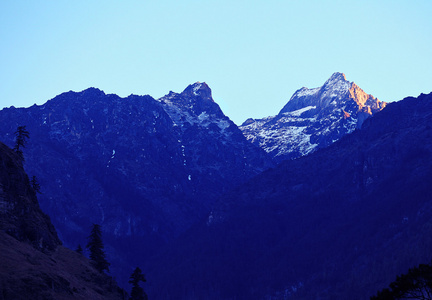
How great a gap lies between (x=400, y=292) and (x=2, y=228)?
271 ft

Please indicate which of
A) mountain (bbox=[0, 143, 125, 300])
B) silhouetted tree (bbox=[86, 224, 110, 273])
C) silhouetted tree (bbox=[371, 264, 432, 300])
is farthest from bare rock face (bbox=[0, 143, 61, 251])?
silhouetted tree (bbox=[371, 264, 432, 300])

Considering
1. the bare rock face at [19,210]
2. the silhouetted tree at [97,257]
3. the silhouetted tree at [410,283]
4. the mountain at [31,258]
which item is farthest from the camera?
the silhouetted tree at [97,257]

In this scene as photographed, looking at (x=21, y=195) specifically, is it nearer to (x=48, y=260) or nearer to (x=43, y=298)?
(x=48, y=260)

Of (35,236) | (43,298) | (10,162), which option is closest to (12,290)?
(43,298)

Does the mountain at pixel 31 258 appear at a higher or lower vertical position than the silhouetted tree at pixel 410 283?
higher

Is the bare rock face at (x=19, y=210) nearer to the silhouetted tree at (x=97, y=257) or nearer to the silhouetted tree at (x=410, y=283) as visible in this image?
the silhouetted tree at (x=97, y=257)

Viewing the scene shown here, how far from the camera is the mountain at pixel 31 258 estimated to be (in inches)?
4636

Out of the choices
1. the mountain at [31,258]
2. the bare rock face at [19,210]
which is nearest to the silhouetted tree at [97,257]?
the mountain at [31,258]

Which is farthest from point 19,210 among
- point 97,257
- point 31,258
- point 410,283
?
point 410,283

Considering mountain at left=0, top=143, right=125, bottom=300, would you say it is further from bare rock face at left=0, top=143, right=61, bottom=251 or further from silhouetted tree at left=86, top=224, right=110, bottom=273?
silhouetted tree at left=86, top=224, right=110, bottom=273

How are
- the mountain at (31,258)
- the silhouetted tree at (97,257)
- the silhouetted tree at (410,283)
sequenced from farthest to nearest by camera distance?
the silhouetted tree at (97,257), the mountain at (31,258), the silhouetted tree at (410,283)

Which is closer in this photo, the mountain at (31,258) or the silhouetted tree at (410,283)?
the silhouetted tree at (410,283)

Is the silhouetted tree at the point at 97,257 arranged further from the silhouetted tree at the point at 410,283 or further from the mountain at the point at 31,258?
the silhouetted tree at the point at 410,283

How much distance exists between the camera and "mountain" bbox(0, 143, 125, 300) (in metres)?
118
